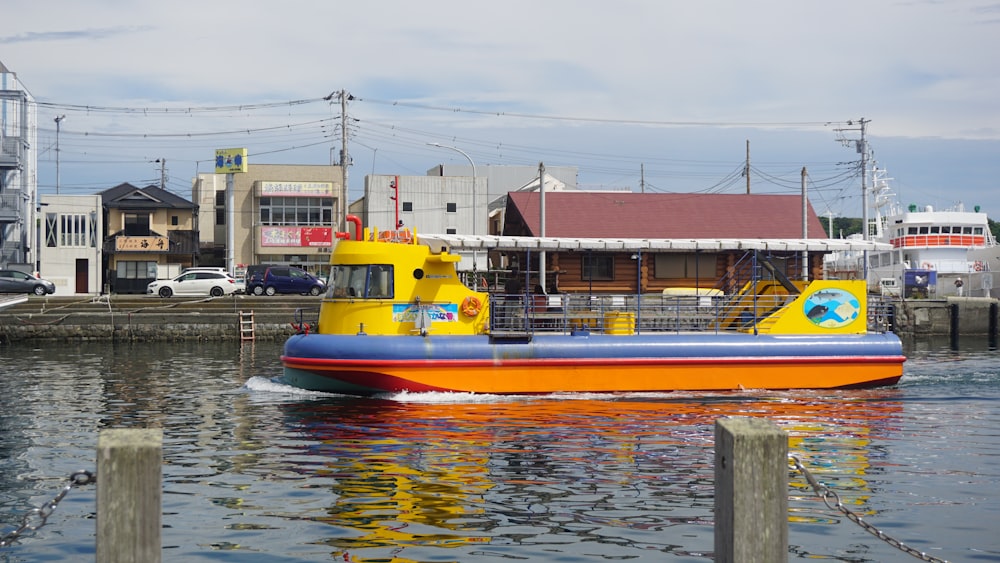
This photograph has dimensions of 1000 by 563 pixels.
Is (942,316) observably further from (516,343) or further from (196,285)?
(196,285)

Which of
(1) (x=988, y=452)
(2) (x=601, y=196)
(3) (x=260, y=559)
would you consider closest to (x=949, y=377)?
(1) (x=988, y=452)

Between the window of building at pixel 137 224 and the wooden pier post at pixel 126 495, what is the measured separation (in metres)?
63.1

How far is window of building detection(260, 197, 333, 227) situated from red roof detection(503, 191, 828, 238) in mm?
22291

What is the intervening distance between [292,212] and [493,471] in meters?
55.4

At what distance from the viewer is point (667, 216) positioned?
154 ft

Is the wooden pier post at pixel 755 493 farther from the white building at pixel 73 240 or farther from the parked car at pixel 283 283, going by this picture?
the white building at pixel 73 240

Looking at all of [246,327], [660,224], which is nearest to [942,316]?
[660,224]

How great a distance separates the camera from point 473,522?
11.1 metres

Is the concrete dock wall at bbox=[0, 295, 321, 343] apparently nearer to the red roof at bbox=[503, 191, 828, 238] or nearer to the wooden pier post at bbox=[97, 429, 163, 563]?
the red roof at bbox=[503, 191, 828, 238]

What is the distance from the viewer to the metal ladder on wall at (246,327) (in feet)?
137

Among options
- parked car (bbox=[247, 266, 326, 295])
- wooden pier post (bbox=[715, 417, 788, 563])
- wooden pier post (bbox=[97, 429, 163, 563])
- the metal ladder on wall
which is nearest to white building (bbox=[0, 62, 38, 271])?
parked car (bbox=[247, 266, 326, 295])

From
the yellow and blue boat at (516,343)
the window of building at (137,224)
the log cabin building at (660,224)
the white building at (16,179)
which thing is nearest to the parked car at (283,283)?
the log cabin building at (660,224)

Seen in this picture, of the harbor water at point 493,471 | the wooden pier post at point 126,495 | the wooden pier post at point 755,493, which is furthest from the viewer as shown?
the harbor water at point 493,471

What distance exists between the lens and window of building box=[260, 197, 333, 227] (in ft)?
219
